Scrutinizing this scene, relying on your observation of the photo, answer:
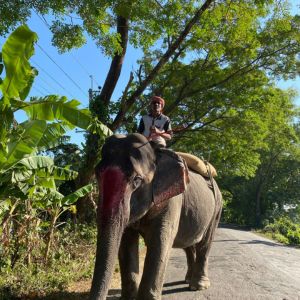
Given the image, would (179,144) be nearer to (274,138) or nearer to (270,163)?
(274,138)

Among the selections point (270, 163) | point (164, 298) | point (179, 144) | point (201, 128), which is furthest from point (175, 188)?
point (270, 163)

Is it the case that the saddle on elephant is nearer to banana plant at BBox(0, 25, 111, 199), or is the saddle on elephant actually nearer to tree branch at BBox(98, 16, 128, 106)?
banana plant at BBox(0, 25, 111, 199)

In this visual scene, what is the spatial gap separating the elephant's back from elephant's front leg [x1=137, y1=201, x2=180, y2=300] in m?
0.80

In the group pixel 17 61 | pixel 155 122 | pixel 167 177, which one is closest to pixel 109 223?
pixel 167 177

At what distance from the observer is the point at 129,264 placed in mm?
6039

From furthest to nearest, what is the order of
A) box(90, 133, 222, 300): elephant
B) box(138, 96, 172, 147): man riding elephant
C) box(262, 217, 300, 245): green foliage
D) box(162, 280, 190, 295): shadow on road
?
box(262, 217, 300, 245): green foliage < box(162, 280, 190, 295): shadow on road < box(138, 96, 172, 147): man riding elephant < box(90, 133, 222, 300): elephant

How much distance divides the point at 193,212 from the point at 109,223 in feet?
8.69

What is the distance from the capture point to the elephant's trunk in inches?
162

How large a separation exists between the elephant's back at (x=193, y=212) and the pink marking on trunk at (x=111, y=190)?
2.18 m

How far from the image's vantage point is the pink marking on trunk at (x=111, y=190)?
4.47 m

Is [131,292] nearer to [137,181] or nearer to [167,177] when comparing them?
[167,177]

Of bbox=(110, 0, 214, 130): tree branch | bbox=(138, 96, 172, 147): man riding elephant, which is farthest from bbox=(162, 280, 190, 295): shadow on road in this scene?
bbox=(110, 0, 214, 130): tree branch

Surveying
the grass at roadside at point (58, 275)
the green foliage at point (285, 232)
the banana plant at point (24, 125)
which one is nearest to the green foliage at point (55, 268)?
the grass at roadside at point (58, 275)

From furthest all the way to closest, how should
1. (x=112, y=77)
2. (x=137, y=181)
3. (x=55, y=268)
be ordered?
(x=112, y=77) < (x=55, y=268) < (x=137, y=181)
